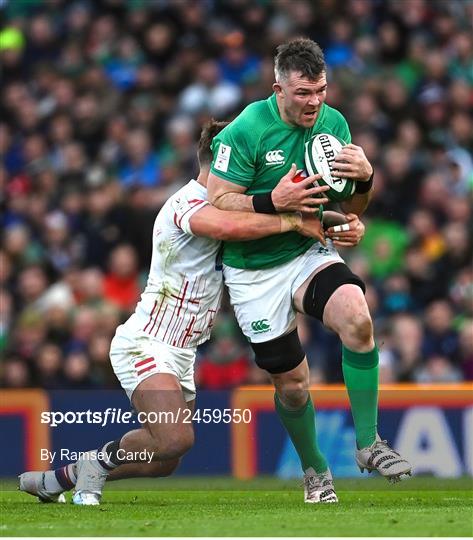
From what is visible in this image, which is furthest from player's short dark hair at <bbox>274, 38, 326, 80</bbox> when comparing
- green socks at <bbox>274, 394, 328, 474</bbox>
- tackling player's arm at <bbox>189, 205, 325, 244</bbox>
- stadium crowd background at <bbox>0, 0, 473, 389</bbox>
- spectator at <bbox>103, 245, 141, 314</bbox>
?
spectator at <bbox>103, 245, 141, 314</bbox>

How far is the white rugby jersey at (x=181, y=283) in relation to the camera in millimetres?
8000

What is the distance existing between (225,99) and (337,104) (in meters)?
1.17

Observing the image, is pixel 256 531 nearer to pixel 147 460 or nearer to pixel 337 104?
pixel 147 460

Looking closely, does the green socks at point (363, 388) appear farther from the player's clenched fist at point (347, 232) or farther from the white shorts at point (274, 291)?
the player's clenched fist at point (347, 232)

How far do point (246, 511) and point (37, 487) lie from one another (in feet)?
4.41

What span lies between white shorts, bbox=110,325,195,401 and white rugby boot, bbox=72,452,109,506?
442 mm

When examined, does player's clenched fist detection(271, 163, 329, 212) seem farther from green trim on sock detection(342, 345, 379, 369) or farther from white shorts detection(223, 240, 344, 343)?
green trim on sock detection(342, 345, 379, 369)

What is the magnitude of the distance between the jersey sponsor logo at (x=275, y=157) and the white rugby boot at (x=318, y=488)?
1.70 m

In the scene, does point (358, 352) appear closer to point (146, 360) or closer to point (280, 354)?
point (280, 354)

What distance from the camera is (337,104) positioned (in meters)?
14.1

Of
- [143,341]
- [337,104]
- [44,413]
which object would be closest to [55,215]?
[337,104]

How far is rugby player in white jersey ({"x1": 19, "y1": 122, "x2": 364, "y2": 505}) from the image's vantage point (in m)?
7.75

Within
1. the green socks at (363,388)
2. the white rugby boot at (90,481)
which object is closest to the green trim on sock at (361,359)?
the green socks at (363,388)

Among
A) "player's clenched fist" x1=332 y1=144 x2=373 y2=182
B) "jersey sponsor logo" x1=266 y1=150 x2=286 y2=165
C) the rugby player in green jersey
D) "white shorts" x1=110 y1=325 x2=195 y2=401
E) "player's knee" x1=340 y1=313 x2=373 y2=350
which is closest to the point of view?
"player's knee" x1=340 y1=313 x2=373 y2=350
